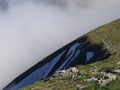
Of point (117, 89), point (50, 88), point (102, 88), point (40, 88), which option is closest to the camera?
point (117, 89)

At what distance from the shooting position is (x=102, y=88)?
167 ft

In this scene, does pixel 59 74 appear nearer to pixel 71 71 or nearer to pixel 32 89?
pixel 71 71

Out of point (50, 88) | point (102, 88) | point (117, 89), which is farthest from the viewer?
point (50, 88)

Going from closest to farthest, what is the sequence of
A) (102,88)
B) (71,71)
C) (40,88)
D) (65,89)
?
1. (102,88)
2. (65,89)
3. (40,88)
4. (71,71)

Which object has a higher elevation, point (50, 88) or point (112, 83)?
point (50, 88)

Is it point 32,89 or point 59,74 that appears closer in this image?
point 32,89

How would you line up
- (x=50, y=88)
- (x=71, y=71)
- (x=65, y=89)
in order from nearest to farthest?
(x=65, y=89), (x=50, y=88), (x=71, y=71)

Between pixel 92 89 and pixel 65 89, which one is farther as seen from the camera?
pixel 65 89

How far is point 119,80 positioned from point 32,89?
4758 cm

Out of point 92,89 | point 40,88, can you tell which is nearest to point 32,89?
point 40,88

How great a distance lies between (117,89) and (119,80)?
4189mm

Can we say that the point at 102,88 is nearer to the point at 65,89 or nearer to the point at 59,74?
the point at 65,89

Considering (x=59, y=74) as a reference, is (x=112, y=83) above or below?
below

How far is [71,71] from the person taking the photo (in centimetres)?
11438
